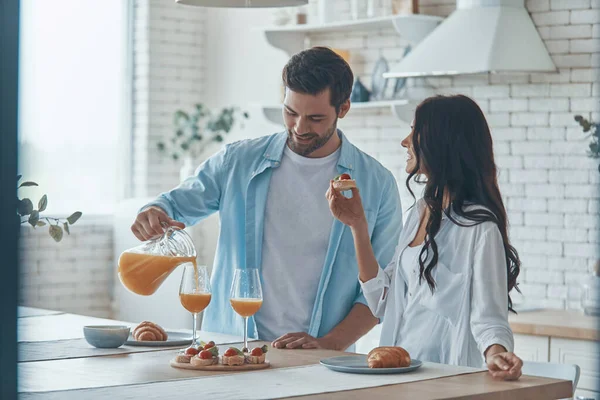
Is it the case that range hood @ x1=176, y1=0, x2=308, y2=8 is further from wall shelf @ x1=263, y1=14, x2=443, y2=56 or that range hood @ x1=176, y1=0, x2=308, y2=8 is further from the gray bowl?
wall shelf @ x1=263, y1=14, x2=443, y2=56

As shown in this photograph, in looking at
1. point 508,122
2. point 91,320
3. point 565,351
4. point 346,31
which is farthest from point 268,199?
point 346,31

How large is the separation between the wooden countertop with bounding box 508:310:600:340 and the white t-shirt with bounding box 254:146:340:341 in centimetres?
167

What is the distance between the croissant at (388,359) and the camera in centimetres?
228

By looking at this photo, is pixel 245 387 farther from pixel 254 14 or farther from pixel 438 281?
pixel 254 14

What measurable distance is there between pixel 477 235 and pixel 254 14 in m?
4.76

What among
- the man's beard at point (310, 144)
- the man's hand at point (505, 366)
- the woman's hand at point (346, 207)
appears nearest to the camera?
the man's hand at point (505, 366)

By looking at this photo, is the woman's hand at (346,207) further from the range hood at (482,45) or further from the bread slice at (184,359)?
the range hood at (482,45)

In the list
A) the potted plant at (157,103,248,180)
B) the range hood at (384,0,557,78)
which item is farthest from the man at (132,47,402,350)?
the potted plant at (157,103,248,180)

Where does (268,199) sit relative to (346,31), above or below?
below

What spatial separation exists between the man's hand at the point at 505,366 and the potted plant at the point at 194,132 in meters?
4.67

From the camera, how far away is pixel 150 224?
2.78 meters

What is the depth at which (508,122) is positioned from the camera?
540 cm

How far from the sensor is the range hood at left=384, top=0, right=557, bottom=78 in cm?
493

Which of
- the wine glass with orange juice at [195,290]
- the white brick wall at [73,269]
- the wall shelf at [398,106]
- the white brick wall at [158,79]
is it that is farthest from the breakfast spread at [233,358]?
the white brick wall at [158,79]
